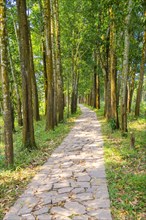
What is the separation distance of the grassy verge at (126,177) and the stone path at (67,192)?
0.19 m

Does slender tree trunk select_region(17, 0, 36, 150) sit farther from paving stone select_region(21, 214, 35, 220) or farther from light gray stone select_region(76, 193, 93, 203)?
paving stone select_region(21, 214, 35, 220)

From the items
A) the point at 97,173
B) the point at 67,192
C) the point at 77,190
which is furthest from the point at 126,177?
the point at 67,192

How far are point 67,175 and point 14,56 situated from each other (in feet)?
41.5

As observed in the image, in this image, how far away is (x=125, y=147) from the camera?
321 inches

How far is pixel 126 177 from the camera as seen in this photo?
5.53m

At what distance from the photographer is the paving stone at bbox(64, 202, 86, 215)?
415 centimetres

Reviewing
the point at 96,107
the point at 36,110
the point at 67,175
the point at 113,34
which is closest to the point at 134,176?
the point at 67,175

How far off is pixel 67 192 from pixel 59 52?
11.0 metres

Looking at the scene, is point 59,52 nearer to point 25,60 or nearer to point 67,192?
point 25,60

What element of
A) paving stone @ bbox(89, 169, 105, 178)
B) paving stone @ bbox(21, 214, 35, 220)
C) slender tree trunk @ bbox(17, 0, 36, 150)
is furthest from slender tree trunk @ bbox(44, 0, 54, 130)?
paving stone @ bbox(21, 214, 35, 220)

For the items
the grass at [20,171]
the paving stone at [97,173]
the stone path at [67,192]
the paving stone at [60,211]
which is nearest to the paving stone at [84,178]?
the stone path at [67,192]

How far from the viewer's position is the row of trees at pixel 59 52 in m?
7.60

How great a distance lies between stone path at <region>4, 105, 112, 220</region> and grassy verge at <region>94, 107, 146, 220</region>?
0.62ft

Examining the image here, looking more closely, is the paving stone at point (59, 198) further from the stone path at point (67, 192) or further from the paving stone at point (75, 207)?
the paving stone at point (75, 207)
